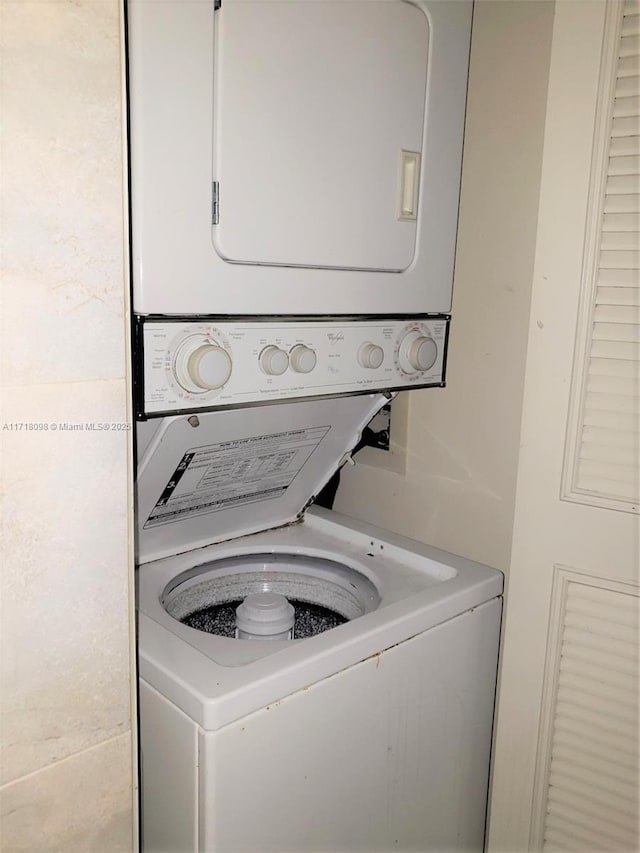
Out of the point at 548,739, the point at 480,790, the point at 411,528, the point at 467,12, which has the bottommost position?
the point at 480,790

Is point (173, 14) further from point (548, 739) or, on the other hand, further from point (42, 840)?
point (548, 739)

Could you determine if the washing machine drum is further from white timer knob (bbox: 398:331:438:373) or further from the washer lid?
white timer knob (bbox: 398:331:438:373)

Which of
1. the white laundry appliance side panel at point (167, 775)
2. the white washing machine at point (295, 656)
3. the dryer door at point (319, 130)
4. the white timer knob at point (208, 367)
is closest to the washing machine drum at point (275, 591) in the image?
the white washing machine at point (295, 656)

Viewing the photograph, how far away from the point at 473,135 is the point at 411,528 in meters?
1.19

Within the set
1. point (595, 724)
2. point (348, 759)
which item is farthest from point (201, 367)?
point (595, 724)

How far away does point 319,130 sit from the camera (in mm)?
1533

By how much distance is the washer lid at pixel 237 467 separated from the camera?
5.78ft

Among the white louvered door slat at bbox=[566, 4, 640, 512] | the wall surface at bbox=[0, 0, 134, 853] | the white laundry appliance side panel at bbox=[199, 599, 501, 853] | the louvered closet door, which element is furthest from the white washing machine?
the white louvered door slat at bbox=[566, 4, 640, 512]

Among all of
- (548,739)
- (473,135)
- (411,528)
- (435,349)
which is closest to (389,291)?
(435,349)

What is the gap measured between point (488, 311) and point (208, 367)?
0.90m

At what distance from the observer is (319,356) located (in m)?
1.66

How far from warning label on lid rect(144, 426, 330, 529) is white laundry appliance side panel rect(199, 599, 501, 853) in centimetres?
66

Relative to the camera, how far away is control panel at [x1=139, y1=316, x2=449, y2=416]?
4.56 ft

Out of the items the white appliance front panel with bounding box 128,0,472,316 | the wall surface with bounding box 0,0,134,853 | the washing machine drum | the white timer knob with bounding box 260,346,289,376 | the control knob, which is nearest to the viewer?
the wall surface with bounding box 0,0,134,853
